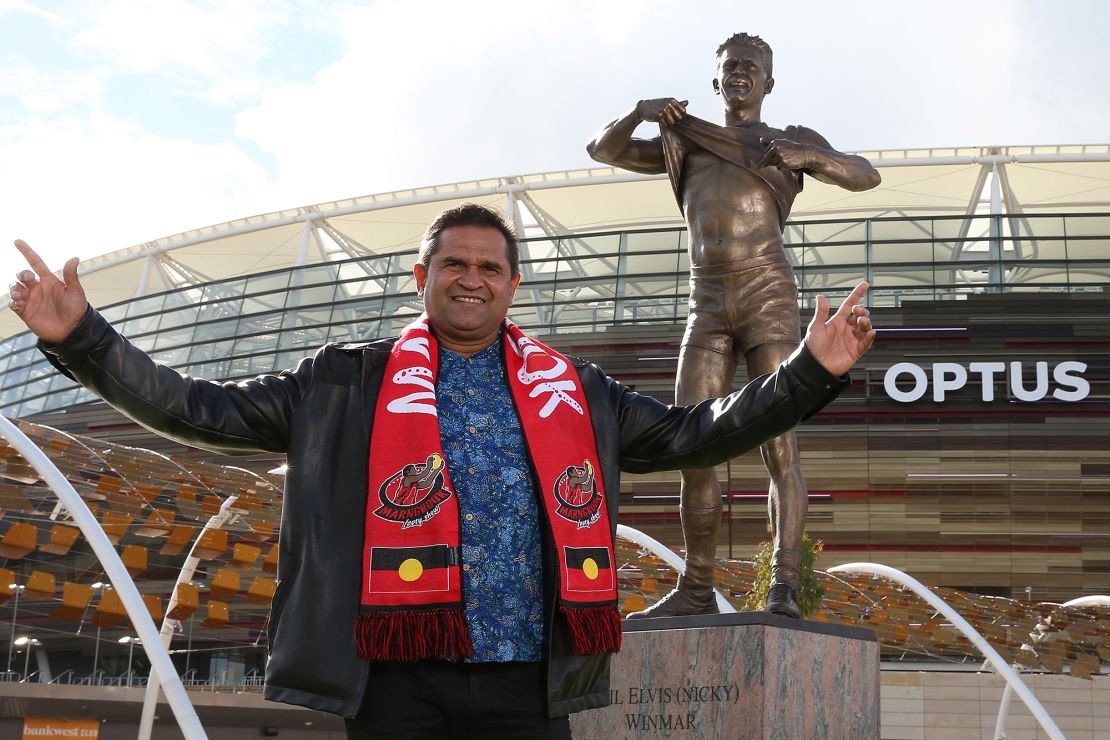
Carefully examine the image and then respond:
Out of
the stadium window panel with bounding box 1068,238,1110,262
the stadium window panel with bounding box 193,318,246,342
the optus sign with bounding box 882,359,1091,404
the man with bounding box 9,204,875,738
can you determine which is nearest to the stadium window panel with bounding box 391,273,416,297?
the stadium window panel with bounding box 193,318,246,342

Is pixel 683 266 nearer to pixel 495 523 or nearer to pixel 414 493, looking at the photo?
pixel 495 523

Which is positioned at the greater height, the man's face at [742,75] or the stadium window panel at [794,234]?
the stadium window panel at [794,234]

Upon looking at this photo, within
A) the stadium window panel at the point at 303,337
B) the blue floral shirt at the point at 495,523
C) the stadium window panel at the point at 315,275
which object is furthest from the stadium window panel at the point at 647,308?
the blue floral shirt at the point at 495,523

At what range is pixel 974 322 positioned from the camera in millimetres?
31375

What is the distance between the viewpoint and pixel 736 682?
19.1ft

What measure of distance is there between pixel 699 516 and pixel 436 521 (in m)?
4.33

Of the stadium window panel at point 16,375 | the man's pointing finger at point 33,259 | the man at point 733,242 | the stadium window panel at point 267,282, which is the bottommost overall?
the man's pointing finger at point 33,259

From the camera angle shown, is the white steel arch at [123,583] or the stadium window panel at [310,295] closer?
the white steel arch at [123,583]

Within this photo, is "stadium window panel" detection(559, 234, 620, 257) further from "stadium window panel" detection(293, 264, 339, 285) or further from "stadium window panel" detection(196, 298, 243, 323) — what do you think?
"stadium window panel" detection(196, 298, 243, 323)

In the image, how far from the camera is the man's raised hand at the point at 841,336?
9.50ft

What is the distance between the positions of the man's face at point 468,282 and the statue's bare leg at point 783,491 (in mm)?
3815

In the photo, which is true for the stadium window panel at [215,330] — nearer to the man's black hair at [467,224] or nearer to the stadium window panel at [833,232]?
the stadium window panel at [833,232]

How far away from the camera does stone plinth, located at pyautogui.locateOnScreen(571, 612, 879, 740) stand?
5785 mm

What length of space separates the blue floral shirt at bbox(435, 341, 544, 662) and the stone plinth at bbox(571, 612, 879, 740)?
3.19 meters
